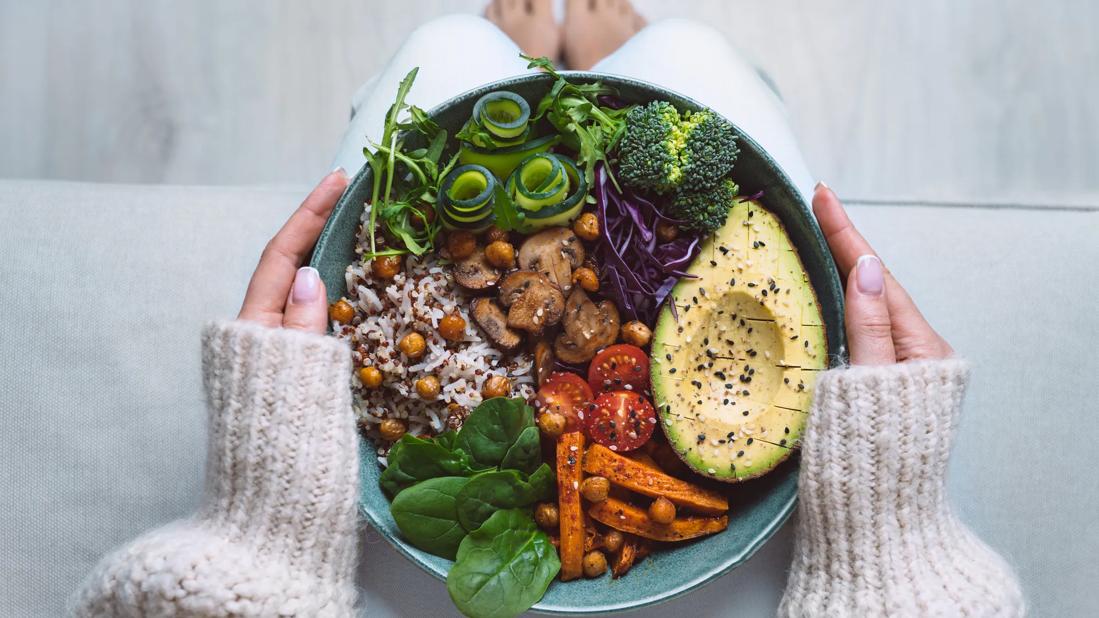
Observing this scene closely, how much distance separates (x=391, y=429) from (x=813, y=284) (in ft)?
2.75

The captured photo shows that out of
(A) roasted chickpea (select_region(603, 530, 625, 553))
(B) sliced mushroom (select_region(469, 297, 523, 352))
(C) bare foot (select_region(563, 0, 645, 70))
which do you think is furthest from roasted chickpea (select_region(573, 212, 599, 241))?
(C) bare foot (select_region(563, 0, 645, 70))

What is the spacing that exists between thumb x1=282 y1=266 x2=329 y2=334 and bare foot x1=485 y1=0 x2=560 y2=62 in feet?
3.61

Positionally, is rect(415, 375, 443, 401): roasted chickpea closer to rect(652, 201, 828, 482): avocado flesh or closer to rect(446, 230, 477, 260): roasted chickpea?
rect(446, 230, 477, 260): roasted chickpea

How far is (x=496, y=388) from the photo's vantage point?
1.45m

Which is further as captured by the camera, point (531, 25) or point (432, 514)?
point (531, 25)

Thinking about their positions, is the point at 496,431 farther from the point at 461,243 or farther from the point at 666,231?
the point at 666,231

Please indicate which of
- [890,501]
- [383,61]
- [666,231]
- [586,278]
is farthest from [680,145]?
[383,61]

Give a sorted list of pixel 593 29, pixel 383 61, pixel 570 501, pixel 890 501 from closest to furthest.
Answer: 1. pixel 890 501
2. pixel 570 501
3. pixel 593 29
4. pixel 383 61

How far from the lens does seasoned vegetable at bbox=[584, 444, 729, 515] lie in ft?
4.65

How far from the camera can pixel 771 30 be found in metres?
2.42

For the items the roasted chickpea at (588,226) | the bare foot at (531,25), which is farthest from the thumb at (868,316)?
the bare foot at (531,25)

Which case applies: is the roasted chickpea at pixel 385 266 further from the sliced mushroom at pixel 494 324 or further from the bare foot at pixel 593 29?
the bare foot at pixel 593 29

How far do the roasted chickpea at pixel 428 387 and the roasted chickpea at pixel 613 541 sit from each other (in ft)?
1.38

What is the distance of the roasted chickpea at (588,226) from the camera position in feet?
4.84
